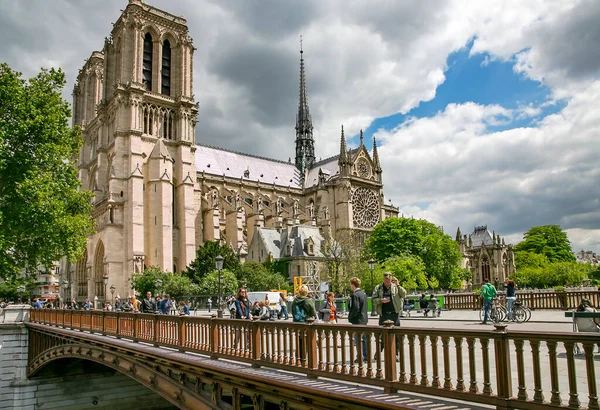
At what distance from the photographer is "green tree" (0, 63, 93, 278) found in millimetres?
28078

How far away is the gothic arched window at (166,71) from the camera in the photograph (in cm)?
5994

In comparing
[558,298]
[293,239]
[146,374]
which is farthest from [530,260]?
[146,374]

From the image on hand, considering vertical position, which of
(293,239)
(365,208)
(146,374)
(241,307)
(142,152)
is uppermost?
(142,152)

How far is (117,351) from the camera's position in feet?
48.0

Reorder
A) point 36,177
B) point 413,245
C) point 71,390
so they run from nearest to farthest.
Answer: point 71,390
point 36,177
point 413,245

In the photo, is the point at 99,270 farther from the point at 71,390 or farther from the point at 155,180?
the point at 71,390

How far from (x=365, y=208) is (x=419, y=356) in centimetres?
6668

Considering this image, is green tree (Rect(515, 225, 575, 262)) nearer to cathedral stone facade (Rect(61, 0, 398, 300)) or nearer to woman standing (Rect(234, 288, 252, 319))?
cathedral stone facade (Rect(61, 0, 398, 300))

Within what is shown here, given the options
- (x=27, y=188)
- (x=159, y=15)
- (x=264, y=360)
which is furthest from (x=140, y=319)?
(x=159, y=15)

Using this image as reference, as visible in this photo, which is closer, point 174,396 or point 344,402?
point 344,402

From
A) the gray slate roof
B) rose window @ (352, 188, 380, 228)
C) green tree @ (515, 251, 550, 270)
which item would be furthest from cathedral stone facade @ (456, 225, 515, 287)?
the gray slate roof

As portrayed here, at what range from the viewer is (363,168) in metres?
78.6

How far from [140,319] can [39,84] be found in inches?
861

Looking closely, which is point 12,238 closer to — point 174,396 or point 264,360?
point 174,396
